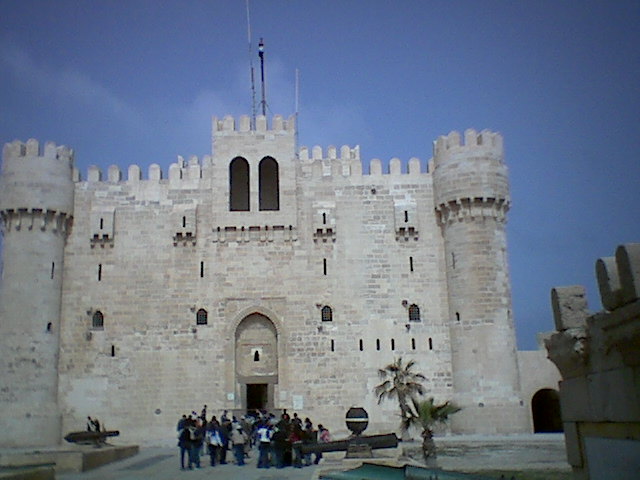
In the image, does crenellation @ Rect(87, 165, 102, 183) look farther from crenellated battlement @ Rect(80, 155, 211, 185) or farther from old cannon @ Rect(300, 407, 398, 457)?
old cannon @ Rect(300, 407, 398, 457)

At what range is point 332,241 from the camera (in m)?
25.5

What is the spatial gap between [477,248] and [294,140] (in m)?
8.10

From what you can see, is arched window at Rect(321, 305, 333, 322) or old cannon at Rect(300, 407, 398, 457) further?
arched window at Rect(321, 305, 333, 322)

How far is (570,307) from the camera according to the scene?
6039mm

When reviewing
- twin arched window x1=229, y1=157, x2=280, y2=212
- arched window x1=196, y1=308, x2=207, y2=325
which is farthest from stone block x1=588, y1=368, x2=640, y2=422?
twin arched window x1=229, y1=157, x2=280, y2=212

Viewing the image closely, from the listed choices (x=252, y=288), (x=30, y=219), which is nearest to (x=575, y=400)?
(x=252, y=288)

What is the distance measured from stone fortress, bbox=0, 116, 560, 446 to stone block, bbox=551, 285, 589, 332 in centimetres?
1791

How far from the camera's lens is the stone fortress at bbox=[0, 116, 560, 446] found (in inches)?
941

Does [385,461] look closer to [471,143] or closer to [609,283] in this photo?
[609,283]

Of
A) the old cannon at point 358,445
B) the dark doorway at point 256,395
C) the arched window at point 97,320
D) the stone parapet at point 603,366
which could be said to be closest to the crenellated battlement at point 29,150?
the arched window at point 97,320

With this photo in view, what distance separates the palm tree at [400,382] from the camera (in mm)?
21672

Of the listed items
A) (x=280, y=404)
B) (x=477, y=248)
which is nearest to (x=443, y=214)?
(x=477, y=248)

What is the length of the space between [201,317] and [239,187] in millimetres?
6072

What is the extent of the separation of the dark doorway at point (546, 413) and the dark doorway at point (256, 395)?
11108 mm
